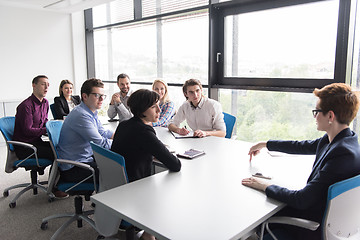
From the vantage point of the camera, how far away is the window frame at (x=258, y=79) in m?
3.11

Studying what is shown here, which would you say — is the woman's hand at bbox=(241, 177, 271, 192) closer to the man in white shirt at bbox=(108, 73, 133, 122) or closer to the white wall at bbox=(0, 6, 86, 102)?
the man in white shirt at bbox=(108, 73, 133, 122)

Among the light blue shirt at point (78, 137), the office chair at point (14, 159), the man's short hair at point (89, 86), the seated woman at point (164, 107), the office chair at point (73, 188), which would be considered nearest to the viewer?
the office chair at point (73, 188)

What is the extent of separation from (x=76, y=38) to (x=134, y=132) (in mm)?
5644

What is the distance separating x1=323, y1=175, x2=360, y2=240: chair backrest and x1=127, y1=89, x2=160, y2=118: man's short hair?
48.5 inches

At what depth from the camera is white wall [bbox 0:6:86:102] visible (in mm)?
5934

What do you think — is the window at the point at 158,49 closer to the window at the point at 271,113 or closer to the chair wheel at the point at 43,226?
the window at the point at 271,113

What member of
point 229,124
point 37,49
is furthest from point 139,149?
point 37,49

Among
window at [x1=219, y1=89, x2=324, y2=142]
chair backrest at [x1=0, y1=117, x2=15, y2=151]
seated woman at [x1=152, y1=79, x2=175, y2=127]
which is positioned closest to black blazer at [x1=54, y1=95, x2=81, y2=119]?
chair backrest at [x1=0, y1=117, x2=15, y2=151]

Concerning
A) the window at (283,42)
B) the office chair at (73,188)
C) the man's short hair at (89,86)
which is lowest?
the office chair at (73,188)

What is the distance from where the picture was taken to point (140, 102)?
205 cm

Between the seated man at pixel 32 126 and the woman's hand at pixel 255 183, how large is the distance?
88.7 inches

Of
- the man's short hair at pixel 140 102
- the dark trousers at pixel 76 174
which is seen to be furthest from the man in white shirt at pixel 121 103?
the man's short hair at pixel 140 102

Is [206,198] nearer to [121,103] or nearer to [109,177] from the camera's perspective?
[109,177]

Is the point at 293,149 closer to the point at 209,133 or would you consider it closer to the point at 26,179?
the point at 209,133
